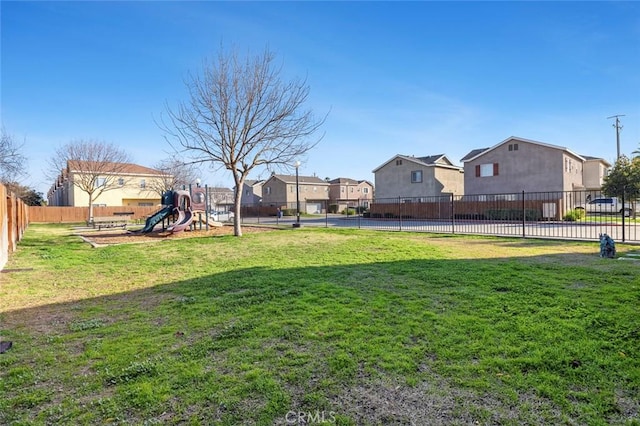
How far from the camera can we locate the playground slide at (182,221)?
56.4ft

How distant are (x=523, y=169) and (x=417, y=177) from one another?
31.5ft

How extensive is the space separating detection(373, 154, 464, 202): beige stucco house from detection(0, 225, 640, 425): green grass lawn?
29.7 meters

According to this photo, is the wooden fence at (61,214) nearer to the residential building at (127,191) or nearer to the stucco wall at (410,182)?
the residential building at (127,191)

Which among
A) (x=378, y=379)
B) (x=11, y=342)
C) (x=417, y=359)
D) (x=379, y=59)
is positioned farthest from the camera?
(x=379, y=59)

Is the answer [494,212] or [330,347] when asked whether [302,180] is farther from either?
[330,347]

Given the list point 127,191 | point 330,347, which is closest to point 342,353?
point 330,347

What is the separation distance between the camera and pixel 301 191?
58719 millimetres

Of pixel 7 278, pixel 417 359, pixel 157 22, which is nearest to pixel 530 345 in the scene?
pixel 417 359

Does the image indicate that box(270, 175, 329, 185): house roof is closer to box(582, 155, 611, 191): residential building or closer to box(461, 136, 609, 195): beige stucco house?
box(461, 136, 609, 195): beige stucco house

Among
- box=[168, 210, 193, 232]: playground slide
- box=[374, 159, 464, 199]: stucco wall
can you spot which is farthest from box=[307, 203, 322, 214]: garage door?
box=[168, 210, 193, 232]: playground slide

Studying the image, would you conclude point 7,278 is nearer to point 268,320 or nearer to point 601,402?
point 268,320

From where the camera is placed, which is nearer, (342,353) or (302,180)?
(342,353)

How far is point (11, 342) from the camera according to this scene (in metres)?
3.99

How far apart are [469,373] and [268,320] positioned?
7.79ft
